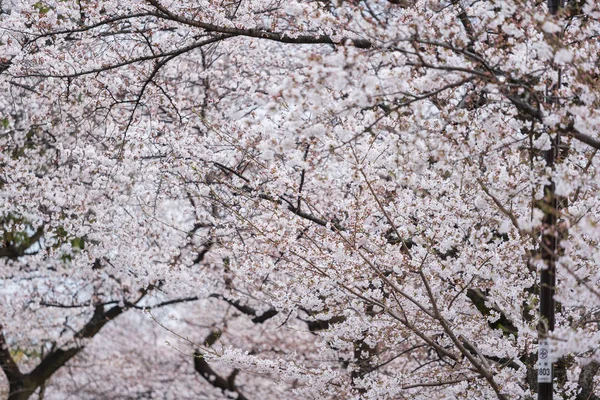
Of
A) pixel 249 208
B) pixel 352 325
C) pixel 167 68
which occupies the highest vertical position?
pixel 167 68

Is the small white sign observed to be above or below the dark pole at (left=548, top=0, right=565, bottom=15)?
below

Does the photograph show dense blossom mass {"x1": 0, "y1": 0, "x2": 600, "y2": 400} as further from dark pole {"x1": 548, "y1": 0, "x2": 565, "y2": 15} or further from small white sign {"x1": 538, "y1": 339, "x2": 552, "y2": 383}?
dark pole {"x1": 548, "y1": 0, "x2": 565, "y2": 15}

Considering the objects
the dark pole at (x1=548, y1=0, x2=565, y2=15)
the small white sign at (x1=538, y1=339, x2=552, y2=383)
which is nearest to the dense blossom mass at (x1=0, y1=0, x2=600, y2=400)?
the small white sign at (x1=538, y1=339, x2=552, y2=383)

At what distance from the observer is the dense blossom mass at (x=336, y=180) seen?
3.44 meters

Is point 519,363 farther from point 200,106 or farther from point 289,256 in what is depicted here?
point 200,106

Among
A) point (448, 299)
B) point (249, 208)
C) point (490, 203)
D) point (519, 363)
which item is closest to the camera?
point (490, 203)

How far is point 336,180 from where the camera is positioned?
22.1 feet

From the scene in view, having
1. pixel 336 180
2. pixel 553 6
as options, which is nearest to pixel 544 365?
pixel 553 6

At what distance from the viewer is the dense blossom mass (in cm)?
344

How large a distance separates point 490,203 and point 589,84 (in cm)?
173

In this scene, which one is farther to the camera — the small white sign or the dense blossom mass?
the small white sign

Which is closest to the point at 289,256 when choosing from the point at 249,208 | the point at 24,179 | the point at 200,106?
the point at 249,208

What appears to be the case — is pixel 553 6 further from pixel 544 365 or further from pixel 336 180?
pixel 336 180

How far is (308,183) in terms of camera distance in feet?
24.5
